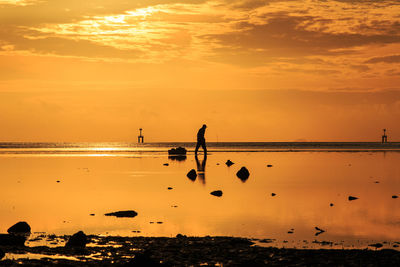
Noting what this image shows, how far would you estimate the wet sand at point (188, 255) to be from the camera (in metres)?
13.3

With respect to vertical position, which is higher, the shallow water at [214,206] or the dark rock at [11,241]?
the shallow water at [214,206]

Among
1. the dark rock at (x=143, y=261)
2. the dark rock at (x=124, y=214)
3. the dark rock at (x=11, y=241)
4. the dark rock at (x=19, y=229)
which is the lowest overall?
the dark rock at (x=143, y=261)

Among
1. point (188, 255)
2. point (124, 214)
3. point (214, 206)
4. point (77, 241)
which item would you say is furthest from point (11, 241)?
point (214, 206)

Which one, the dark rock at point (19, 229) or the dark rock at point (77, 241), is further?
the dark rock at point (19, 229)

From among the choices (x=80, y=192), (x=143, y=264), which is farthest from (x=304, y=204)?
(x=143, y=264)

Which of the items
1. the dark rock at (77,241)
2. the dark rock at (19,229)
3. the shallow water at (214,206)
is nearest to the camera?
the dark rock at (77,241)

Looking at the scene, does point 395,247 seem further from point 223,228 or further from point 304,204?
point 304,204

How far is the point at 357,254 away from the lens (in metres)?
14.2

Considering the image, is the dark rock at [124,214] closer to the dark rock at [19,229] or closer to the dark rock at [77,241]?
the dark rock at [19,229]

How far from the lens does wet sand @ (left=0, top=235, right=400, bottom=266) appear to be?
43.5 feet

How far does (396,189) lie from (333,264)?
18765 millimetres

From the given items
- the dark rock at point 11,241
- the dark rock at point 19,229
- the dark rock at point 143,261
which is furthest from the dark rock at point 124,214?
the dark rock at point 143,261

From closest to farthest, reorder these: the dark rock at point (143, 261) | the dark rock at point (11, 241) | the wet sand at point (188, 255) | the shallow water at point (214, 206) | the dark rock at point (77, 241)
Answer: the dark rock at point (143, 261) → the wet sand at point (188, 255) → the dark rock at point (77, 241) → the dark rock at point (11, 241) → the shallow water at point (214, 206)

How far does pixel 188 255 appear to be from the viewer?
14.1m
